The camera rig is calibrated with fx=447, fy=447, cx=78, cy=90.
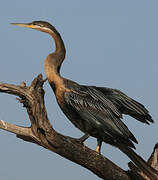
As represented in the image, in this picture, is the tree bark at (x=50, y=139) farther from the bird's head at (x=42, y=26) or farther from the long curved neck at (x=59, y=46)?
the bird's head at (x=42, y=26)

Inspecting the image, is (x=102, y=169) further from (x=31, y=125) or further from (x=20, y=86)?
(x=20, y=86)

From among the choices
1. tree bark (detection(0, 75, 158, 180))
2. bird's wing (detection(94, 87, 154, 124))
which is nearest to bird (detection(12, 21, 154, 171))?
bird's wing (detection(94, 87, 154, 124))

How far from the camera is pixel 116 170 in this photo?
885cm

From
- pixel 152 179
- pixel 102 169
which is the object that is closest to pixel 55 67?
pixel 102 169

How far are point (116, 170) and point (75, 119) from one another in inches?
53.0

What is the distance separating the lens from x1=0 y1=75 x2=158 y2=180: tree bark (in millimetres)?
8008

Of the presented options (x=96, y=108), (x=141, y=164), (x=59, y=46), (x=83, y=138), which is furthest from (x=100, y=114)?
(x=59, y=46)

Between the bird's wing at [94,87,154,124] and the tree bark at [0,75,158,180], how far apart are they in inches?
39.8

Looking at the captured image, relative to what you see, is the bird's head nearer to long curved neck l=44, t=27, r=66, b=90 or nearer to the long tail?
long curved neck l=44, t=27, r=66, b=90

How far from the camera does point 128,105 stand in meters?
9.41

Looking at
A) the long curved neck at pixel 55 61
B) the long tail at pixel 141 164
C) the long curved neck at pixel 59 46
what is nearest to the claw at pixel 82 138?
the long tail at pixel 141 164

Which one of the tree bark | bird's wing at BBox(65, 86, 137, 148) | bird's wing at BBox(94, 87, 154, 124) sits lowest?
the tree bark

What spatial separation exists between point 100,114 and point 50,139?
138 cm

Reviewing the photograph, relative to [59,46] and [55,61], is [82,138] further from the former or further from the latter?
[59,46]
